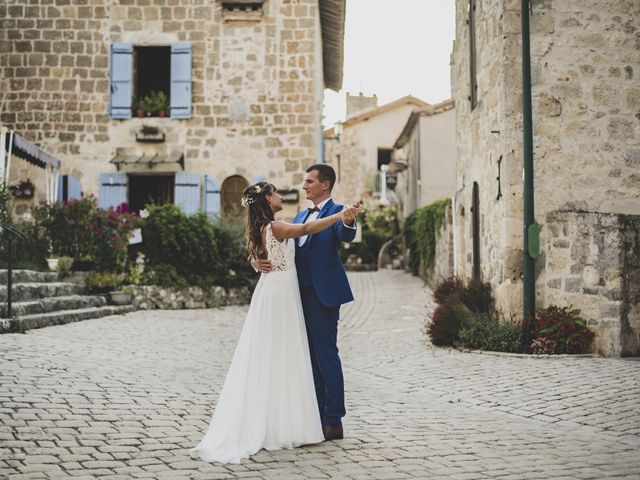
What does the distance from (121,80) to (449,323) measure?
1044 centimetres

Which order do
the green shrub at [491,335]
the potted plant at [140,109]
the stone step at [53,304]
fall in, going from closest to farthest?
the green shrub at [491,335], the stone step at [53,304], the potted plant at [140,109]

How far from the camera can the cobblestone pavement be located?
4.09 metres

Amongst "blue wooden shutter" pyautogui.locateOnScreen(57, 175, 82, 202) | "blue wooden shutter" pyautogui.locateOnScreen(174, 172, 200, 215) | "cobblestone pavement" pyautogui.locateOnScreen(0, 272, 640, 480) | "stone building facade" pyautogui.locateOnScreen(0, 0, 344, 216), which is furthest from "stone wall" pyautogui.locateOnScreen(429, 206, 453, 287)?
"blue wooden shutter" pyautogui.locateOnScreen(57, 175, 82, 202)

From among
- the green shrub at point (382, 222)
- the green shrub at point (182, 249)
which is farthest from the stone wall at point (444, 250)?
the green shrub at point (382, 222)

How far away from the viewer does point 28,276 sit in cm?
1120

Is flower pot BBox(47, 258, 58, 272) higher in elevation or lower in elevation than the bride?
higher

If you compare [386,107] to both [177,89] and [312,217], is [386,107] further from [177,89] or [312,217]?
[312,217]

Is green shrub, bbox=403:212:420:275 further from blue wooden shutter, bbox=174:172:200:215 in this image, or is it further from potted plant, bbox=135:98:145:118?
potted plant, bbox=135:98:145:118

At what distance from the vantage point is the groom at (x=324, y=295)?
471 centimetres

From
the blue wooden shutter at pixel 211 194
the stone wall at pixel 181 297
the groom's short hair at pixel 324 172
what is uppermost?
the blue wooden shutter at pixel 211 194

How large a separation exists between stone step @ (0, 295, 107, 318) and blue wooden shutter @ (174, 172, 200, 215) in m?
4.46

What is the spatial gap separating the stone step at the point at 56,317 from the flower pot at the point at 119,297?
0.46ft

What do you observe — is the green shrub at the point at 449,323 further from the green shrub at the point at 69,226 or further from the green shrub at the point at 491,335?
the green shrub at the point at 69,226

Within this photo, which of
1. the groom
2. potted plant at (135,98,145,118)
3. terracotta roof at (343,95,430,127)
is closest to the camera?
the groom
